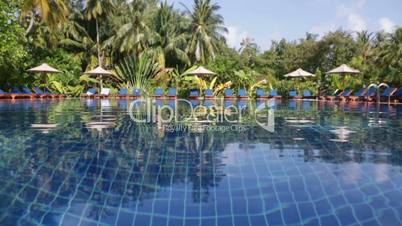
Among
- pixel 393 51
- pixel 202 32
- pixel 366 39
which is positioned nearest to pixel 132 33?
pixel 202 32

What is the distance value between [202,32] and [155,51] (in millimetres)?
3749

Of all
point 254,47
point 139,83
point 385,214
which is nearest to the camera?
point 385,214

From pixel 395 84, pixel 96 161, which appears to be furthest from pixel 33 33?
pixel 96 161

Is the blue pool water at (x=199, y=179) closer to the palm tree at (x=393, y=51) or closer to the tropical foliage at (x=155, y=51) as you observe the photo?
the tropical foliage at (x=155, y=51)

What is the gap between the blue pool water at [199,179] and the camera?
3.48m

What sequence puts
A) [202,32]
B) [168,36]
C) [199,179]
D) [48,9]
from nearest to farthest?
[199,179], [48,9], [202,32], [168,36]

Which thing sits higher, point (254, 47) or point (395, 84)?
point (254, 47)

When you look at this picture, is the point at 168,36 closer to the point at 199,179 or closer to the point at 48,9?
the point at 48,9

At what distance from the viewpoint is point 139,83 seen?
28.9 meters

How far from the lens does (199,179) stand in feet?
14.8

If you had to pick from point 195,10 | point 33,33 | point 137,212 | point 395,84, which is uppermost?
point 195,10

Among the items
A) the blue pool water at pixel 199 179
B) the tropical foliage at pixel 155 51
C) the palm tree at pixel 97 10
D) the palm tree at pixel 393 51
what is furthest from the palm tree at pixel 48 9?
the palm tree at pixel 393 51

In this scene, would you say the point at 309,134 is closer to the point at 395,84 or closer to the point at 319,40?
the point at 395,84

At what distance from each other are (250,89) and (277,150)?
2053cm
